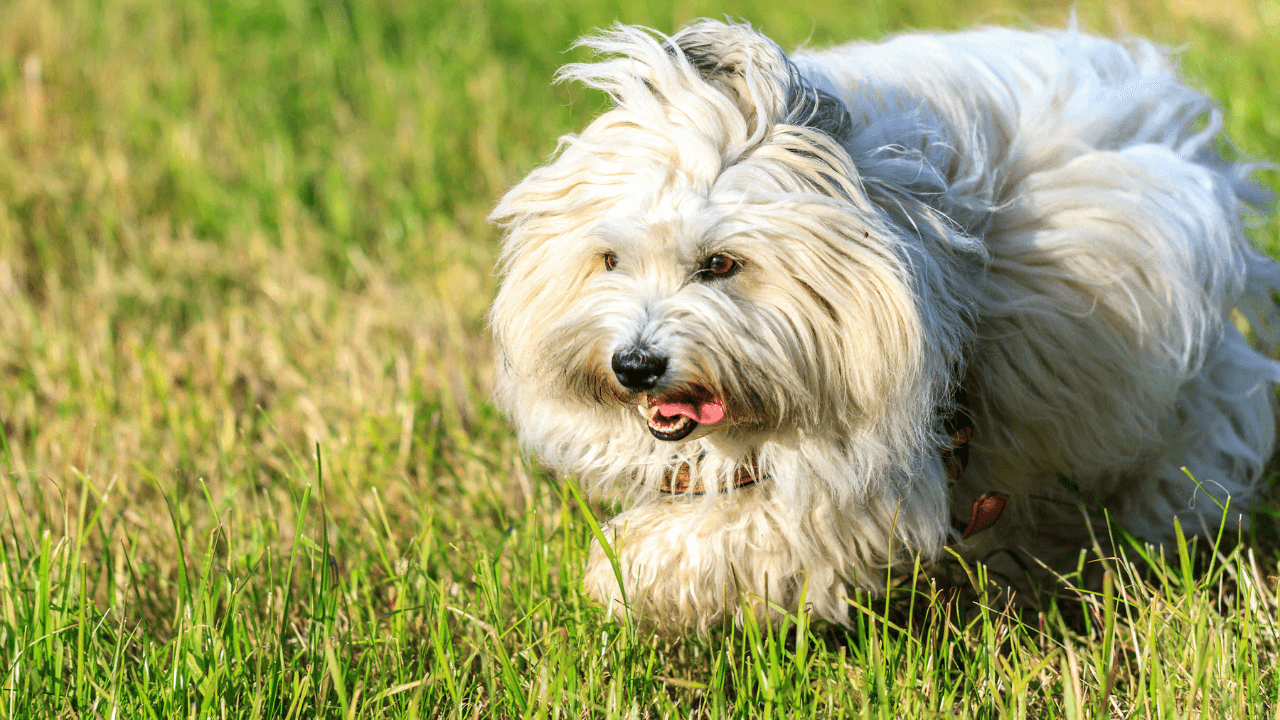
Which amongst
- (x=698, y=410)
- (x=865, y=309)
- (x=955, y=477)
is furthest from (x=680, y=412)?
(x=955, y=477)

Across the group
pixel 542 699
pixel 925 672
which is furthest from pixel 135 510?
pixel 925 672

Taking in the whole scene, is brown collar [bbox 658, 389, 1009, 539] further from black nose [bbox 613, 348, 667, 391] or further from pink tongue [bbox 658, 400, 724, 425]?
black nose [bbox 613, 348, 667, 391]

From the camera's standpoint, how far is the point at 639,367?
2008mm

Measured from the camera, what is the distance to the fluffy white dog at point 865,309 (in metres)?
2.03

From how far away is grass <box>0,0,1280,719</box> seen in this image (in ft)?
7.07

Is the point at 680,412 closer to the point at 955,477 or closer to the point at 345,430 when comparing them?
the point at 955,477

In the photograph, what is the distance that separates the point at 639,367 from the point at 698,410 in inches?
6.9

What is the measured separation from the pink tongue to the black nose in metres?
0.10

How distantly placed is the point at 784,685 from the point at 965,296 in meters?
0.81

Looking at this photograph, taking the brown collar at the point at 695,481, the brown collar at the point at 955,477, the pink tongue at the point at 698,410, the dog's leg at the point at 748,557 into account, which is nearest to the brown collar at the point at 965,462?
the brown collar at the point at 955,477

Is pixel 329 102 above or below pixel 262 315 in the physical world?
above

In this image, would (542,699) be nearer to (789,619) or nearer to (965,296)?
(789,619)

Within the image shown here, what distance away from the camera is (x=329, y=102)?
5.50m

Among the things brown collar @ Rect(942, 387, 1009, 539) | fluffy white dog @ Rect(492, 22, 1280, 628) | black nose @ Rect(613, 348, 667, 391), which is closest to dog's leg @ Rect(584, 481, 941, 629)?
fluffy white dog @ Rect(492, 22, 1280, 628)
